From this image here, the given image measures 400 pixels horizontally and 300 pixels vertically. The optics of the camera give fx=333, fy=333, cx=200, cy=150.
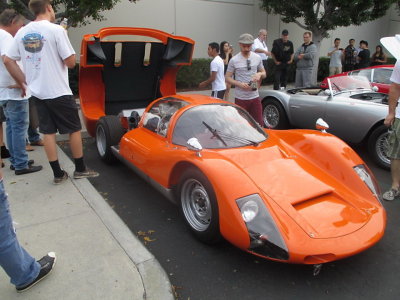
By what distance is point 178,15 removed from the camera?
13.5m

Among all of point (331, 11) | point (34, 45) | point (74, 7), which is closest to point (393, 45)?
point (34, 45)

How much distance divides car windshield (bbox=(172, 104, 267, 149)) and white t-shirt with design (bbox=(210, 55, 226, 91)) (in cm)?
253

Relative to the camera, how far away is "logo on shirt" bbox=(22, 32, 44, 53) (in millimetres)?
3387

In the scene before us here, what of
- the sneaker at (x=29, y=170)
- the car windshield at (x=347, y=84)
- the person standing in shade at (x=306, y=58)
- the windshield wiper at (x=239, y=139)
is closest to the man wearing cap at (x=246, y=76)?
the car windshield at (x=347, y=84)

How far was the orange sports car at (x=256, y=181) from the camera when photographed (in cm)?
236

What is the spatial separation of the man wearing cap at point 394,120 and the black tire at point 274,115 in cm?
272

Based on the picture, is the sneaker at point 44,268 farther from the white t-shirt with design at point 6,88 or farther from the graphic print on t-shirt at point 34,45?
the white t-shirt with design at point 6,88

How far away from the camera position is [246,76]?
5.05m

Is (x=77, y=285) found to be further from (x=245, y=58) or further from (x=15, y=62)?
(x=245, y=58)

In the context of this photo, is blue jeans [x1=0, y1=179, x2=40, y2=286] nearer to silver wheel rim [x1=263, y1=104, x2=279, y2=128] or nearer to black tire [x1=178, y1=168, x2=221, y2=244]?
black tire [x1=178, y1=168, x2=221, y2=244]

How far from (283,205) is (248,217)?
30 cm

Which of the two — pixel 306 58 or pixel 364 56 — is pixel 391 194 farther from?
pixel 364 56

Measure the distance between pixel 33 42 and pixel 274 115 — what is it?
179 inches

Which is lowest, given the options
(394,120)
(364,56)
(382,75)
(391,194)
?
(391,194)
